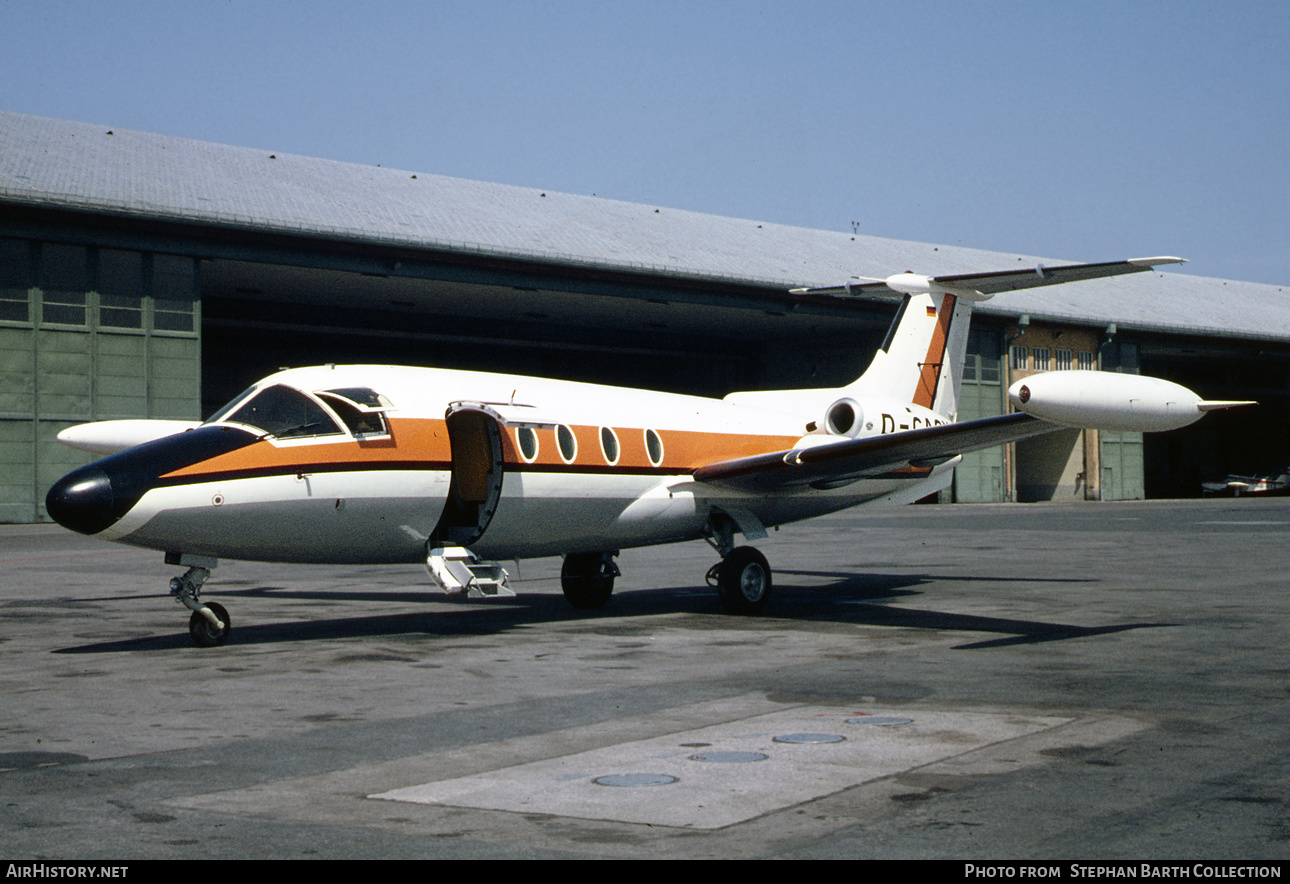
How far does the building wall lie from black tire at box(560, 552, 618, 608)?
24.7 m

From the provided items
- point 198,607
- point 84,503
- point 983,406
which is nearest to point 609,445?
point 198,607

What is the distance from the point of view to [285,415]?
1359 centimetres

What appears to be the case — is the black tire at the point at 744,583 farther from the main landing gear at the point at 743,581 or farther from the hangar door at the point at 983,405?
the hangar door at the point at 983,405

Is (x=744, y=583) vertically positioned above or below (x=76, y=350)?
below

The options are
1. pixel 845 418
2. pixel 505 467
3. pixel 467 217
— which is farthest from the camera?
pixel 467 217

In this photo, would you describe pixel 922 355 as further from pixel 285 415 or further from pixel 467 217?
pixel 467 217

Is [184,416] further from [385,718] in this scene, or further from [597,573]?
[385,718]

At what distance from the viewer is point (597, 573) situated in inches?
679

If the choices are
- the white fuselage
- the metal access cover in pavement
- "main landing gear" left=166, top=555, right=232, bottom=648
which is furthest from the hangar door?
the metal access cover in pavement

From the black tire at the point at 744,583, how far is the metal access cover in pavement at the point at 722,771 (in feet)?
23.7

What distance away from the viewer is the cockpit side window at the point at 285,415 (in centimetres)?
1346

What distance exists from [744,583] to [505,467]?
Answer: 3686 mm

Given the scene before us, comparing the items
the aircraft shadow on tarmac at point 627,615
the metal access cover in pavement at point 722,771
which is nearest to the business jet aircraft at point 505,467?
the aircraft shadow on tarmac at point 627,615

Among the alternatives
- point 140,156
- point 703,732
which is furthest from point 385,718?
point 140,156
